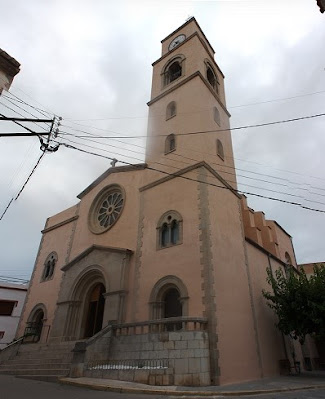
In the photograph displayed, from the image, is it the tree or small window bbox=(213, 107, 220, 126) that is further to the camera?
small window bbox=(213, 107, 220, 126)

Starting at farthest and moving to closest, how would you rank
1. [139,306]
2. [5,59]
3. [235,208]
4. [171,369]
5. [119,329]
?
[235,208], [139,306], [119,329], [171,369], [5,59]

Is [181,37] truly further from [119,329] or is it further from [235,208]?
[119,329]

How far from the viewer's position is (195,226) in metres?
12.7

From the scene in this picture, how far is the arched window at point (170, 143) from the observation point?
17.0 metres

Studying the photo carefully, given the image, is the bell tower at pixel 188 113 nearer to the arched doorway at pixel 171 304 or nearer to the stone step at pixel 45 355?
the arched doorway at pixel 171 304

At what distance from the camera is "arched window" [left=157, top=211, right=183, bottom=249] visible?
1332 centimetres

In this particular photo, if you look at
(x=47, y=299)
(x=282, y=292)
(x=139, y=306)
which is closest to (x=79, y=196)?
(x=47, y=299)

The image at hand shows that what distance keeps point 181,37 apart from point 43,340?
2396 cm

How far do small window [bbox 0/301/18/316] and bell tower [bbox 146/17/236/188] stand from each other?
20.8 m

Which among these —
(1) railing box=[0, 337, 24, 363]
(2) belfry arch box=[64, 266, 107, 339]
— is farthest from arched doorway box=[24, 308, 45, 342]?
(2) belfry arch box=[64, 266, 107, 339]

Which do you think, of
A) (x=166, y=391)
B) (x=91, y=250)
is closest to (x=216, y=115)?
Result: (x=91, y=250)

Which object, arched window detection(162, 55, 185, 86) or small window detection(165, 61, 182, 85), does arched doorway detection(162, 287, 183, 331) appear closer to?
arched window detection(162, 55, 185, 86)

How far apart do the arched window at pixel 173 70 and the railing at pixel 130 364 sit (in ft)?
59.6

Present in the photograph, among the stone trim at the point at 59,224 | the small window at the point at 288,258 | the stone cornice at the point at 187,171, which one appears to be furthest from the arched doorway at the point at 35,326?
the small window at the point at 288,258
